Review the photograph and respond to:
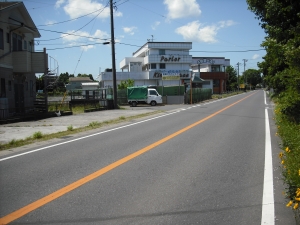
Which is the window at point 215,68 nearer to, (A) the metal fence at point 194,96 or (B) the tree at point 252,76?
(A) the metal fence at point 194,96

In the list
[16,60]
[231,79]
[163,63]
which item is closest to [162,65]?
[163,63]

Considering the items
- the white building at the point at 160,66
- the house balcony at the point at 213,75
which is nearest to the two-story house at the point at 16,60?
the white building at the point at 160,66

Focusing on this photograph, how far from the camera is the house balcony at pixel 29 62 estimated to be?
23.2 m

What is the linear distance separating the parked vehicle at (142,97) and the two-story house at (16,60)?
14.9 metres

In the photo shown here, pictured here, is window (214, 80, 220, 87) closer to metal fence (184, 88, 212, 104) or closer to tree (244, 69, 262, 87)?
metal fence (184, 88, 212, 104)

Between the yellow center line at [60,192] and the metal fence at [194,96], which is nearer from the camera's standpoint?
the yellow center line at [60,192]

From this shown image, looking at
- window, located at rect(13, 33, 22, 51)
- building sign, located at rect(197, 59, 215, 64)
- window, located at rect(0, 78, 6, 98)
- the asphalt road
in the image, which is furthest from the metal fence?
building sign, located at rect(197, 59, 215, 64)

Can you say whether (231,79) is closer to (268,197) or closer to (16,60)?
(16,60)

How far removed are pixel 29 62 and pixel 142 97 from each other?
17882 millimetres

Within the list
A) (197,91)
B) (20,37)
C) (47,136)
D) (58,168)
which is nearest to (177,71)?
(197,91)

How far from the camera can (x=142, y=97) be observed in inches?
1567

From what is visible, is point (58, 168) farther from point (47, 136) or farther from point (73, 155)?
point (47, 136)

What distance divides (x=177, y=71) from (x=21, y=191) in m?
61.1

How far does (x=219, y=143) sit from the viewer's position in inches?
431
